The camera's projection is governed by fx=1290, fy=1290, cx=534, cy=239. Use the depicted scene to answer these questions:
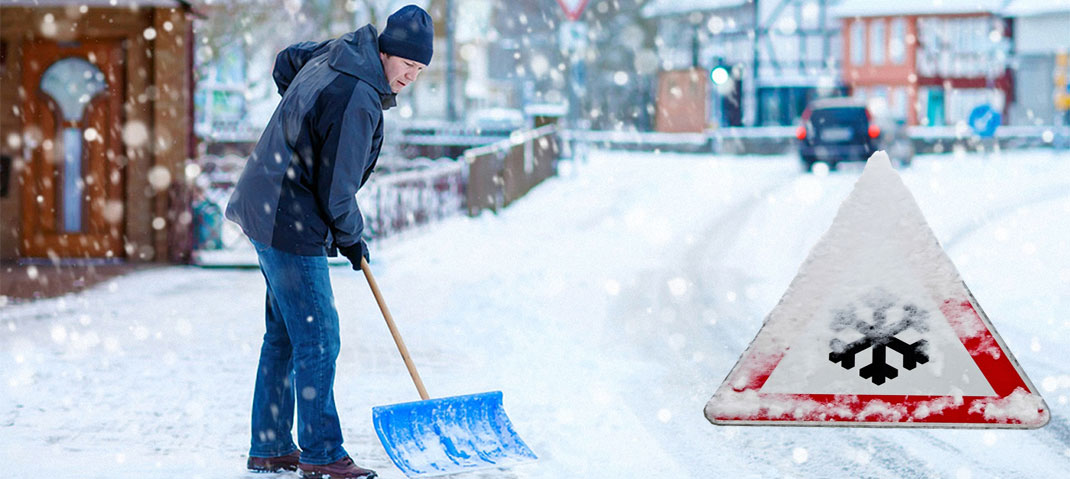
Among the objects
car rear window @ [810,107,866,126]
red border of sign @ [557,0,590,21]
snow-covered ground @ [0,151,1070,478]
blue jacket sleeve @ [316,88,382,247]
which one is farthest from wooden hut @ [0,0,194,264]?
car rear window @ [810,107,866,126]

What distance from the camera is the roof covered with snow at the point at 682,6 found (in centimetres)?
5256

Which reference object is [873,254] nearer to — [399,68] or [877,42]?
[399,68]

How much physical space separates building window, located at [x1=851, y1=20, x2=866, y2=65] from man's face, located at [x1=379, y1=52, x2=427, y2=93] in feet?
157

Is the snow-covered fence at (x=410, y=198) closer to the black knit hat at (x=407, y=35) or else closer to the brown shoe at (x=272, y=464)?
the brown shoe at (x=272, y=464)

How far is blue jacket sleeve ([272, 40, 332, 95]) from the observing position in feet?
14.3

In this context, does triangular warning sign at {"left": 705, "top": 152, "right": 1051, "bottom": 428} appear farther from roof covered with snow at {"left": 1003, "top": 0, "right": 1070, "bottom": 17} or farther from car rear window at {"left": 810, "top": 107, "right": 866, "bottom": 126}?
roof covered with snow at {"left": 1003, "top": 0, "right": 1070, "bottom": 17}

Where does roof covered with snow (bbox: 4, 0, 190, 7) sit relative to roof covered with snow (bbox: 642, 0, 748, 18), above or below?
below

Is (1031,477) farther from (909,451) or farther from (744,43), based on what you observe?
(744,43)

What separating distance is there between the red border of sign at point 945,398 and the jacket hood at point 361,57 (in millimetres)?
1447

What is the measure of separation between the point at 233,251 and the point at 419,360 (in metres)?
6.07

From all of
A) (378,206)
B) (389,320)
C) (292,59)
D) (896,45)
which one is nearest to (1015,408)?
(389,320)

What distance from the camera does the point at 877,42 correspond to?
163ft

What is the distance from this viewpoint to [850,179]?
21.8 metres

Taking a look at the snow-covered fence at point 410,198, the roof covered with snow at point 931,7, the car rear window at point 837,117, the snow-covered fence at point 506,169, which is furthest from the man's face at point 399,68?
the roof covered with snow at point 931,7
